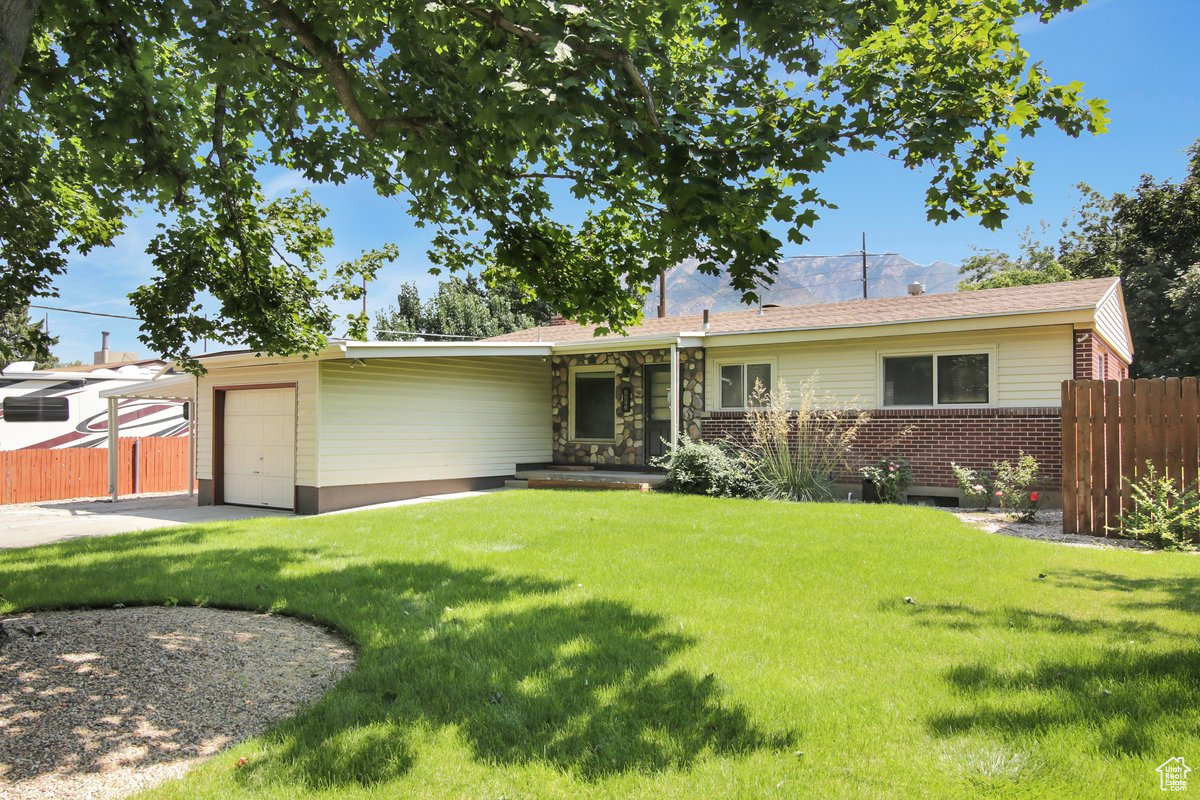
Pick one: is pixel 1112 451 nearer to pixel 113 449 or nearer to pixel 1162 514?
pixel 1162 514

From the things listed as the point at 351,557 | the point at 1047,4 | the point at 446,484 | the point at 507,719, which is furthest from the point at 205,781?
the point at 446,484

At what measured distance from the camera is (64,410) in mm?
18875

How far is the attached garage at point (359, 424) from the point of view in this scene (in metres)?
12.9

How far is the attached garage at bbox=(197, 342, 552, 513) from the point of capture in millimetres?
12922

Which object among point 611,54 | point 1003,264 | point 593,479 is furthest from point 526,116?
point 1003,264

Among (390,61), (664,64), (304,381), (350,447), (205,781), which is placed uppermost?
(390,61)

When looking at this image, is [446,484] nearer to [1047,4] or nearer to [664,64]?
[664,64]

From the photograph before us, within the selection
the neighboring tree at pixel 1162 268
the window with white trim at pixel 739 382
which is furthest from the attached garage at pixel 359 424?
the neighboring tree at pixel 1162 268

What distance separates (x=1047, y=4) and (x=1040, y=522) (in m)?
6.89

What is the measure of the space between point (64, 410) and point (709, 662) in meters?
20.6

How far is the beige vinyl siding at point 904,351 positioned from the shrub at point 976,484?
120cm

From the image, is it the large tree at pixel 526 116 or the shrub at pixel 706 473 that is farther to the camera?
the shrub at pixel 706 473

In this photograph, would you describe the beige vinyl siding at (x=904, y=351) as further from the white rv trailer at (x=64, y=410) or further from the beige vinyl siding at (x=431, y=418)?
the white rv trailer at (x=64, y=410)

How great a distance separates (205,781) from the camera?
297 cm
